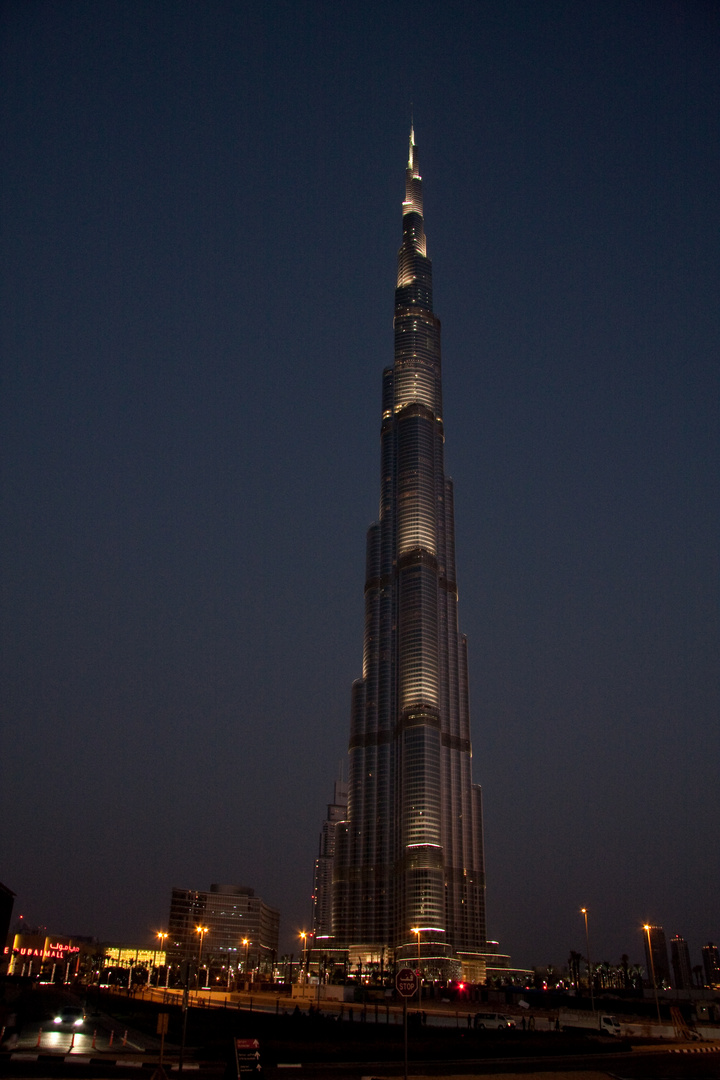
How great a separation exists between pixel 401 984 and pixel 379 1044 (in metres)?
26.0

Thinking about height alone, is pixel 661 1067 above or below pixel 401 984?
below

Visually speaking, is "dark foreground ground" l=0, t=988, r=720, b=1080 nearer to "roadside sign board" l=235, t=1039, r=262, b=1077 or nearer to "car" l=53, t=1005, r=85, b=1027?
"roadside sign board" l=235, t=1039, r=262, b=1077

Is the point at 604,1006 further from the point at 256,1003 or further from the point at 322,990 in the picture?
the point at 256,1003

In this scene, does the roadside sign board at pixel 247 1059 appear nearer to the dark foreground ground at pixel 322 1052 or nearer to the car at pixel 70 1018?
the dark foreground ground at pixel 322 1052

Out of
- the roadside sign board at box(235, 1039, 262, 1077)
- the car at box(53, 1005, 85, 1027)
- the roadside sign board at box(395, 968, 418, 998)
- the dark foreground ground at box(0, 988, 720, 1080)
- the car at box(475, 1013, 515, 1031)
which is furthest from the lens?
the car at box(475, 1013, 515, 1031)

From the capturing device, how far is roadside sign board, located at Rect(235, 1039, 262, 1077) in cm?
→ 2973

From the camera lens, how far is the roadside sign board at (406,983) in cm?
2716

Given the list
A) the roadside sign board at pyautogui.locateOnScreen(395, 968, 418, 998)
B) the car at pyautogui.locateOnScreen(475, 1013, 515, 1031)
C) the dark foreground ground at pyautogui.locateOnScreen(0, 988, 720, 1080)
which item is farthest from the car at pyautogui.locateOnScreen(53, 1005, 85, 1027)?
the roadside sign board at pyautogui.locateOnScreen(395, 968, 418, 998)

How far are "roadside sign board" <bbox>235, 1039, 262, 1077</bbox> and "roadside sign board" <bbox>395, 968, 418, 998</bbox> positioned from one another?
6231 millimetres

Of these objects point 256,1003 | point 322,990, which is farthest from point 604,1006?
point 256,1003

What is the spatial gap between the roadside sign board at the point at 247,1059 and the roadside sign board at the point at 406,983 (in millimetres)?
6231

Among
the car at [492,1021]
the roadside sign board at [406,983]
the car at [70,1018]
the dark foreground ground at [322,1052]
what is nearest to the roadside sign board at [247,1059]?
the dark foreground ground at [322,1052]

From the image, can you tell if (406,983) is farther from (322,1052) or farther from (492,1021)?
(492,1021)

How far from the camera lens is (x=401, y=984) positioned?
1089 inches
